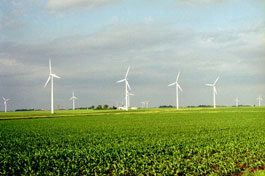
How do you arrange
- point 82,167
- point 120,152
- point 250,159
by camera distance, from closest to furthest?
point 82,167 → point 250,159 → point 120,152

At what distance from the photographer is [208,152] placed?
19.8 m

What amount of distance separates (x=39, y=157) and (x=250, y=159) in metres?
13.6

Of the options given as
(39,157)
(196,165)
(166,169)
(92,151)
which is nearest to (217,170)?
(196,165)

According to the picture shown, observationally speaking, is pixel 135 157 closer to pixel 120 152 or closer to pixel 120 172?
pixel 120 152

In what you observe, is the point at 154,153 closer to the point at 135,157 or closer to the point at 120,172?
the point at 135,157

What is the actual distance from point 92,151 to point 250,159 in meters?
10.7

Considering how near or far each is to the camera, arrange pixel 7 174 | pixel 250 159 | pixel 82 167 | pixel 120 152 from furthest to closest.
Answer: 1. pixel 120 152
2. pixel 250 159
3. pixel 82 167
4. pixel 7 174

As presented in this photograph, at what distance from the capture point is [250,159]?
17.4 meters

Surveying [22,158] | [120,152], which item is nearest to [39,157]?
[22,158]

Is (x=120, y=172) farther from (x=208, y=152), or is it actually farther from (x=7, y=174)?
(x=208, y=152)

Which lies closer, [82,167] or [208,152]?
[82,167]

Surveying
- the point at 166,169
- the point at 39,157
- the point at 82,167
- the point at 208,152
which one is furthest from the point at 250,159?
the point at 39,157

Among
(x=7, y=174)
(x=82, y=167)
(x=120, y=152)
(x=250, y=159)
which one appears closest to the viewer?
(x=7, y=174)

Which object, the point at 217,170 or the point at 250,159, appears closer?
the point at 217,170
